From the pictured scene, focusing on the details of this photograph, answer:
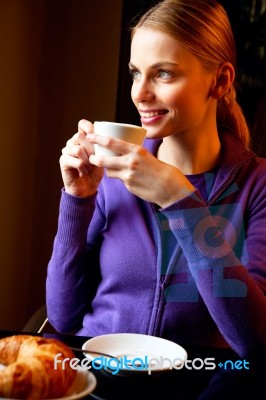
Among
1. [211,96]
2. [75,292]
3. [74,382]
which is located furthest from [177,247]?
[74,382]

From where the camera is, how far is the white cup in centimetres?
114

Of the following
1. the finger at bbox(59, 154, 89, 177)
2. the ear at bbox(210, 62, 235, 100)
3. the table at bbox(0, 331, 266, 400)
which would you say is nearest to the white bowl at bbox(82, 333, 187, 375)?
the table at bbox(0, 331, 266, 400)

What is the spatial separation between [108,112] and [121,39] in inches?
11.7

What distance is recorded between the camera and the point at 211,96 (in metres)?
1.47

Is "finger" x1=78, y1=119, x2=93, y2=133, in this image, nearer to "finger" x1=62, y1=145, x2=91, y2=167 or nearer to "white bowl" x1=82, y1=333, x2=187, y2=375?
"finger" x1=62, y1=145, x2=91, y2=167

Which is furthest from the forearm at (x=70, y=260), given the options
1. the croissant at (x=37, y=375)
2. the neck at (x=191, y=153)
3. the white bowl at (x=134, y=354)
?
the croissant at (x=37, y=375)

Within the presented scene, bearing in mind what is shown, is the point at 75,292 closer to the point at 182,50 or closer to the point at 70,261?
the point at 70,261

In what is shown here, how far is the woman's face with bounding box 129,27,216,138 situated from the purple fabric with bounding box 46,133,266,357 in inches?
7.0

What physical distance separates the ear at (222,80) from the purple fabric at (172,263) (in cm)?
13

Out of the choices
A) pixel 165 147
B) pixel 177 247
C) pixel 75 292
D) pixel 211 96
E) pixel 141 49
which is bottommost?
pixel 75 292

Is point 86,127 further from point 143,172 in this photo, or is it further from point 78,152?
point 143,172

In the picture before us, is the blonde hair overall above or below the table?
above

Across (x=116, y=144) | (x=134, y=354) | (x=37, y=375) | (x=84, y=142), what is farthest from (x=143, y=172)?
(x=37, y=375)

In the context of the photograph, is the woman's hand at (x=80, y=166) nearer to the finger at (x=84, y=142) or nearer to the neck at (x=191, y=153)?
the finger at (x=84, y=142)
